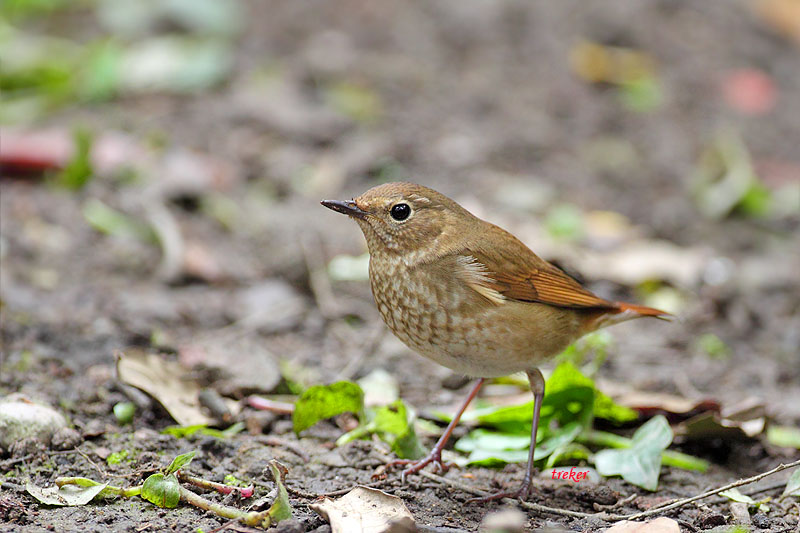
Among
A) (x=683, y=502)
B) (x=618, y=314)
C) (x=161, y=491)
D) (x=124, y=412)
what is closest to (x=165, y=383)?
(x=124, y=412)

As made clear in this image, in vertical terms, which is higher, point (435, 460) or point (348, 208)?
point (348, 208)

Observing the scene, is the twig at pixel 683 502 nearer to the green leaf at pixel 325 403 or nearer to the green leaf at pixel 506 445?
the green leaf at pixel 506 445

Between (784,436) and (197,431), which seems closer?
(197,431)

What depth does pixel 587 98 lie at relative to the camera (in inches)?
344

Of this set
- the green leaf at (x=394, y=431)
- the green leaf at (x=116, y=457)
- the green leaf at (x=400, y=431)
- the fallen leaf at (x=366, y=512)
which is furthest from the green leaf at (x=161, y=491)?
the green leaf at (x=400, y=431)

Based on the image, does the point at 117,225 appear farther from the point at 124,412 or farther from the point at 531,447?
the point at 531,447

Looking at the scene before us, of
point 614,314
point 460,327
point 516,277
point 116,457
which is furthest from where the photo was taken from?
point 614,314

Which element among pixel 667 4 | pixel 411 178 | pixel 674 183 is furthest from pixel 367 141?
pixel 667 4

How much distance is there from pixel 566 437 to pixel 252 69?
17.8 ft

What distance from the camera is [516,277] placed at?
435 centimetres

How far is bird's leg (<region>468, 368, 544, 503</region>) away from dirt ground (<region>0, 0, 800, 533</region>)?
120 mm

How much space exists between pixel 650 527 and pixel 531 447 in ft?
2.42

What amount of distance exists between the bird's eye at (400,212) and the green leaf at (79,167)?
9.79ft

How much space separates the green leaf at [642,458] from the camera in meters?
4.06
